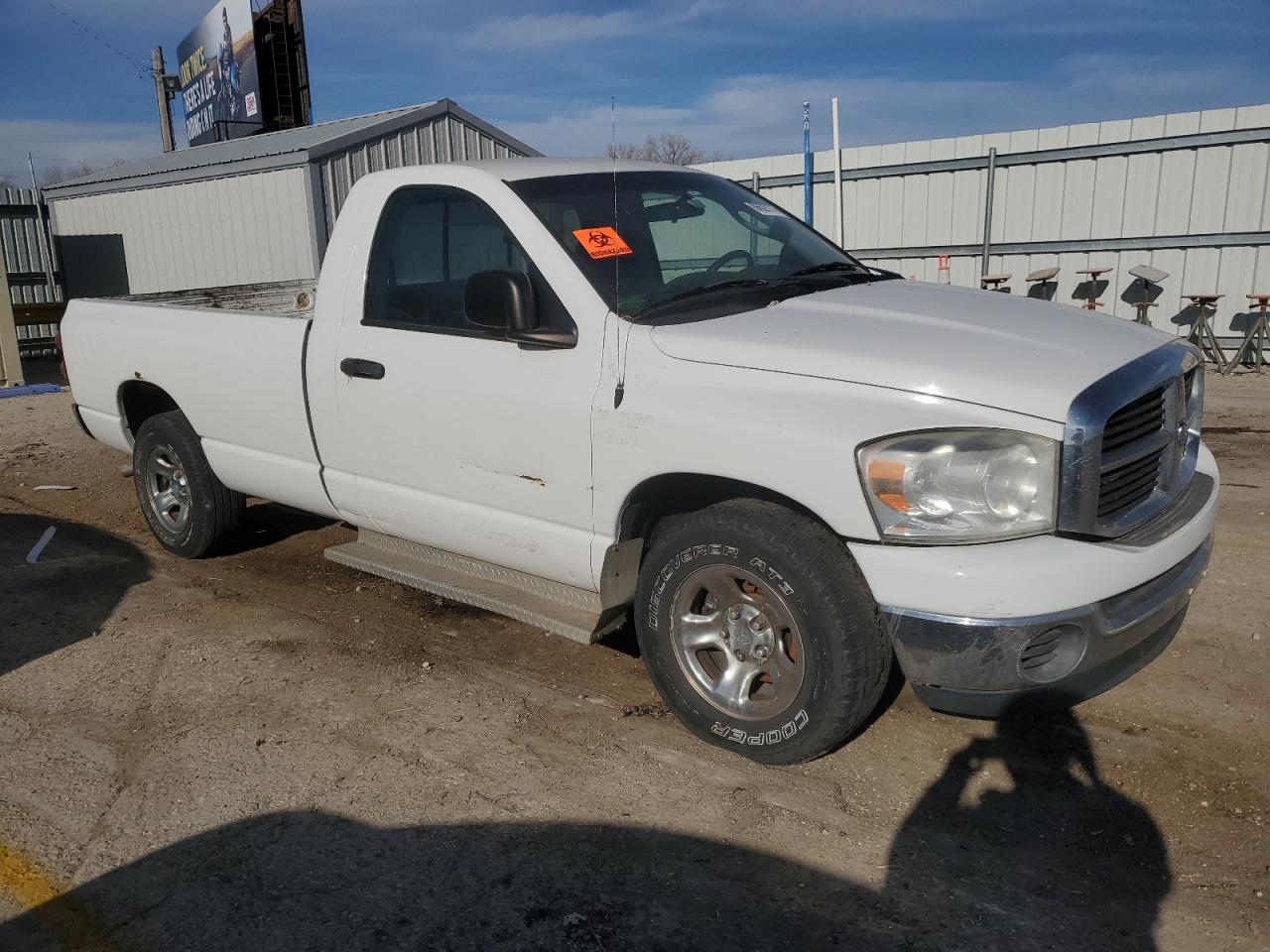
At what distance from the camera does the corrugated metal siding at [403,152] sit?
15.7m

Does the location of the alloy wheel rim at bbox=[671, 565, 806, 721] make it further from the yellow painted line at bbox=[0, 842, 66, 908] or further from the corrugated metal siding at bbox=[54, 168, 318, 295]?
the corrugated metal siding at bbox=[54, 168, 318, 295]

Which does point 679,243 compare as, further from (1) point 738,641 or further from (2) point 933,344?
(1) point 738,641

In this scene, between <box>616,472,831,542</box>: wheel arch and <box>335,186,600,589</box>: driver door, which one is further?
<box>335,186,600,589</box>: driver door

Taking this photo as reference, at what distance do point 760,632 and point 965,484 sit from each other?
2.88 ft

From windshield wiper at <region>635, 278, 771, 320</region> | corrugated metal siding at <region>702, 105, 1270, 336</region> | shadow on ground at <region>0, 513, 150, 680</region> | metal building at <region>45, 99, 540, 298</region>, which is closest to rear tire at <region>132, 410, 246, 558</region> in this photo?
shadow on ground at <region>0, 513, 150, 680</region>

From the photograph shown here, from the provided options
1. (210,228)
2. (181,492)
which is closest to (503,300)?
(181,492)

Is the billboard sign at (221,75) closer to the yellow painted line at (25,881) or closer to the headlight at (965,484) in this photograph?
the yellow painted line at (25,881)

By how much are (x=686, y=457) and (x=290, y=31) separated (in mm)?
27599

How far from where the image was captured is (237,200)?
16.6m

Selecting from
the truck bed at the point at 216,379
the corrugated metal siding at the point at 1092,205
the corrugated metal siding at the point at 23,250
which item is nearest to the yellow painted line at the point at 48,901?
the truck bed at the point at 216,379

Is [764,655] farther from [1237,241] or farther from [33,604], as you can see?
[1237,241]

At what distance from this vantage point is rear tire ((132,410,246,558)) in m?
5.62

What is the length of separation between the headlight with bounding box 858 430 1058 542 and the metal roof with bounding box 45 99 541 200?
1422cm

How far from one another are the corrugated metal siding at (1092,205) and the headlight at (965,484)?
12.0m
